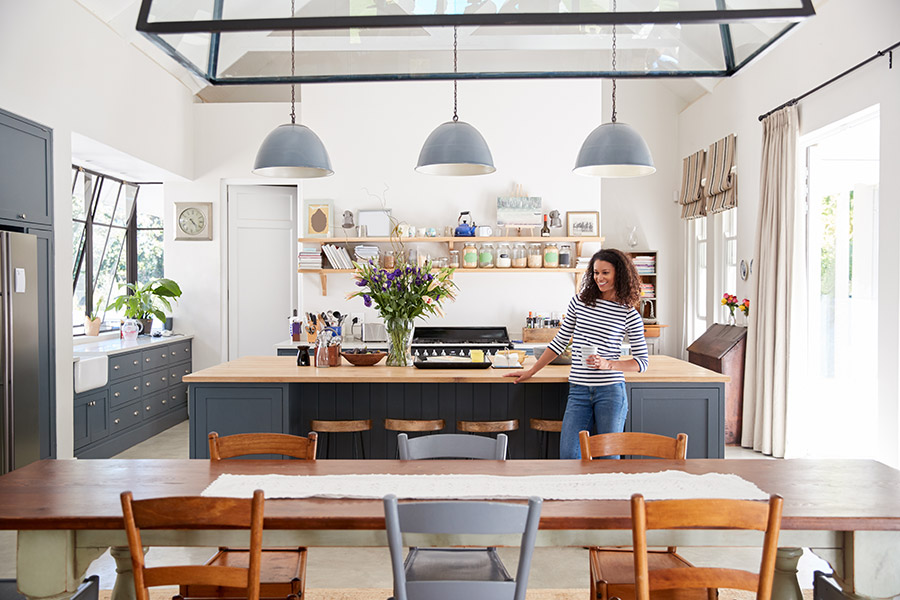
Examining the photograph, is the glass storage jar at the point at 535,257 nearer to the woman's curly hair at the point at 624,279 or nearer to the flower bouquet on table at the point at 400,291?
the flower bouquet on table at the point at 400,291

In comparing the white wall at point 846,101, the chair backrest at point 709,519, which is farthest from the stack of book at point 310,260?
the chair backrest at point 709,519

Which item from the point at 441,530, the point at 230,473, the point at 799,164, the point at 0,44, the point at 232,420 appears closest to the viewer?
the point at 441,530

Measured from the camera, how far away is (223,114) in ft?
24.8

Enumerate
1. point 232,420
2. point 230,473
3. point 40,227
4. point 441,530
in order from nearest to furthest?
point 441,530
point 230,473
point 232,420
point 40,227

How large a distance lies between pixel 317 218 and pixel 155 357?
6.59 feet

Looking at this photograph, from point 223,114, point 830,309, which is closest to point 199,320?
point 223,114

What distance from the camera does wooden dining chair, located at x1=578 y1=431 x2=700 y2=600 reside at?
2.18 m

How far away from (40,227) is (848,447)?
625 cm

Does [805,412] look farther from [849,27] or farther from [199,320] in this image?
[199,320]

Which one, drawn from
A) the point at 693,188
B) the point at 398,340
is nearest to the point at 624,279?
the point at 398,340

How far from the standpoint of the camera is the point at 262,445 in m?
2.62

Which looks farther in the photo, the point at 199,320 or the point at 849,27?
the point at 199,320

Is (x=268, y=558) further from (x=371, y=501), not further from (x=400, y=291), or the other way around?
(x=400, y=291)

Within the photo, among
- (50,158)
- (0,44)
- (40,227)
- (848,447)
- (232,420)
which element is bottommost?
(848,447)
